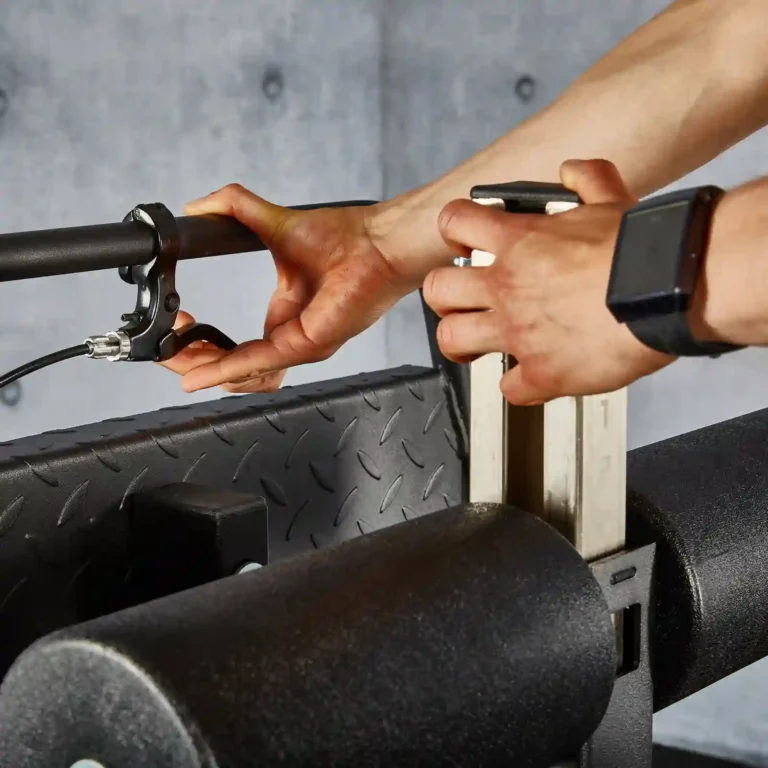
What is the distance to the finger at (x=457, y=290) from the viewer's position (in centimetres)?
70

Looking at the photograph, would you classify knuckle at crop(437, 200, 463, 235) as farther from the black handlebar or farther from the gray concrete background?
the gray concrete background

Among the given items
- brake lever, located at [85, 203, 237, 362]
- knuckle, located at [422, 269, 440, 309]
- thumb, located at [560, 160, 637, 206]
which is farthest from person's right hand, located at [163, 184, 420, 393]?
thumb, located at [560, 160, 637, 206]

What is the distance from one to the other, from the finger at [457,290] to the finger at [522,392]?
112mm

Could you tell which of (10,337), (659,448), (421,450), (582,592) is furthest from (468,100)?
(582,592)

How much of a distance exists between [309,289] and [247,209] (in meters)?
0.14

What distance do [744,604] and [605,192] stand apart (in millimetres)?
236

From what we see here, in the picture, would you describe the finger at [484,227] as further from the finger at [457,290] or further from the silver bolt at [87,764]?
the silver bolt at [87,764]

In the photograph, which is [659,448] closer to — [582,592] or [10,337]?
[582,592]

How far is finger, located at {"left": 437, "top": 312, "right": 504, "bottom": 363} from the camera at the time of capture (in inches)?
27.0

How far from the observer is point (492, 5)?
2801 millimetres

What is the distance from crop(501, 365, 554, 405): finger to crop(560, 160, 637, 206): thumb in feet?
0.38

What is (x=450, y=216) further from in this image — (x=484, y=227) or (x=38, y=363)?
(x=38, y=363)

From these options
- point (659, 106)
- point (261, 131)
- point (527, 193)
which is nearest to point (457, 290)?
point (527, 193)

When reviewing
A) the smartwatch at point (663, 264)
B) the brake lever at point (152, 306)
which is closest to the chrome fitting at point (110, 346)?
the brake lever at point (152, 306)
